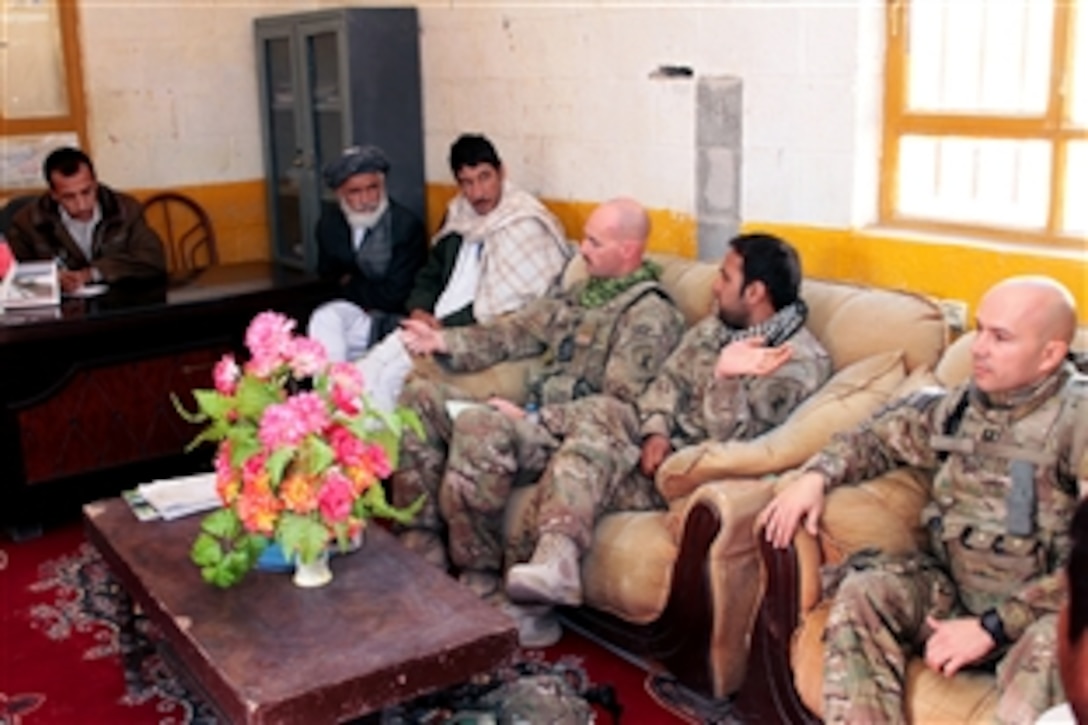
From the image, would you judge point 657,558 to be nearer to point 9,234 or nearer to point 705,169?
point 705,169

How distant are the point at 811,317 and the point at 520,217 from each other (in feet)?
4.19

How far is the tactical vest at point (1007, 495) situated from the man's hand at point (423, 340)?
165cm

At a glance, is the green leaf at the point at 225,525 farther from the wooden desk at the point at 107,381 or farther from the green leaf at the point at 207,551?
the wooden desk at the point at 107,381

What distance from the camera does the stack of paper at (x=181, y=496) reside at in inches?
110

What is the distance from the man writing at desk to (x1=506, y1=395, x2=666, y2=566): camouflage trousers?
203cm

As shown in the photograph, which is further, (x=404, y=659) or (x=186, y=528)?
(x=186, y=528)

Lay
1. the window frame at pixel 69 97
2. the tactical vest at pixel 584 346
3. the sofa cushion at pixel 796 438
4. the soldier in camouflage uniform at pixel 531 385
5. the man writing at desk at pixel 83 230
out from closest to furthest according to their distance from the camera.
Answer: the sofa cushion at pixel 796 438 < the soldier in camouflage uniform at pixel 531 385 < the tactical vest at pixel 584 346 < the man writing at desk at pixel 83 230 < the window frame at pixel 69 97

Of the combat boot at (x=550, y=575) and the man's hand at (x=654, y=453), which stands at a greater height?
the man's hand at (x=654, y=453)

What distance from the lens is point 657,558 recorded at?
9.13 ft

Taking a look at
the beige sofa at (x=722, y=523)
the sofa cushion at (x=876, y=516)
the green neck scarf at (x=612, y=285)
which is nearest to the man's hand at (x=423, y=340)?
the green neck scarf at (x=612, y=285)

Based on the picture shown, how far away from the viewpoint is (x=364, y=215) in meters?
4.45

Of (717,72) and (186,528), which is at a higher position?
(717,72)

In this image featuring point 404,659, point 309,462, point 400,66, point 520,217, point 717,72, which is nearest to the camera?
point 404,659

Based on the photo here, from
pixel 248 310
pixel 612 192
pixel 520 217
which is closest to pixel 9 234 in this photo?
pixel 248 310
